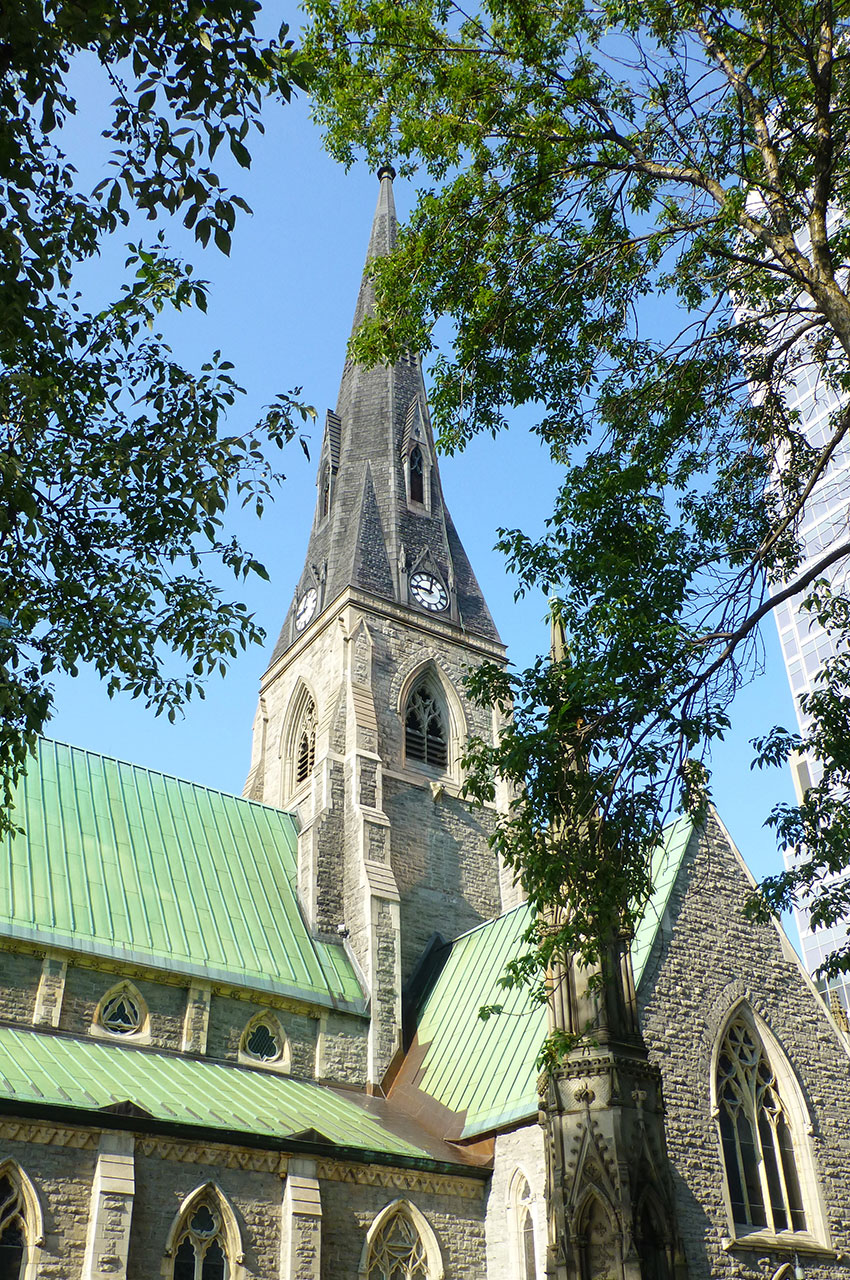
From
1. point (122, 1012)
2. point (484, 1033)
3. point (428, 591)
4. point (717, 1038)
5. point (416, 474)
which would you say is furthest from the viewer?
point (416, 474)

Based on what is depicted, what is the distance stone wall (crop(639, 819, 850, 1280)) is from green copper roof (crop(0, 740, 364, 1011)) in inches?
259

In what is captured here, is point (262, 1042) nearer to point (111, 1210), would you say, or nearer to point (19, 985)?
point (19, 985)

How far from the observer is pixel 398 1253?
15852 mm

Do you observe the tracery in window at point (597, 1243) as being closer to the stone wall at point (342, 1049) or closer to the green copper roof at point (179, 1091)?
the green copper roof at point (179, 1091)

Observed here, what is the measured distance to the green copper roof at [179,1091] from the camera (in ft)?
47.5

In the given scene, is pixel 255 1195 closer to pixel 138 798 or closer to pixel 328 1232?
pixel 328 1232

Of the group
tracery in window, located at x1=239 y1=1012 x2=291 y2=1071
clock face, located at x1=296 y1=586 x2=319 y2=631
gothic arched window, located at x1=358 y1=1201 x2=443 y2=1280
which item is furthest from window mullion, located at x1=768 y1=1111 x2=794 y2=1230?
clock face, located at x1=296 y1=586 x2=319 y2=631

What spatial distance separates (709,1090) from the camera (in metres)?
15.8

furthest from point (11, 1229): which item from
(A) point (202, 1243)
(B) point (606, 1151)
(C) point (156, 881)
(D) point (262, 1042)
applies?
(C) point (156, 881)

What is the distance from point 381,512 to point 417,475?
8.07 ft

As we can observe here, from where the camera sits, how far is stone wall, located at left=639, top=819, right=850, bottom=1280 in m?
14.9

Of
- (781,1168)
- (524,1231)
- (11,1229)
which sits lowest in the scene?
(11,1229)

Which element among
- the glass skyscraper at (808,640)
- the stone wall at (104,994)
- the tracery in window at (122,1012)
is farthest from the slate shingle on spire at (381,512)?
the glass skyscraper at (808,640)

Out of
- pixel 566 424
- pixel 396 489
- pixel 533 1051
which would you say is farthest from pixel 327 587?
pixel 566 424
